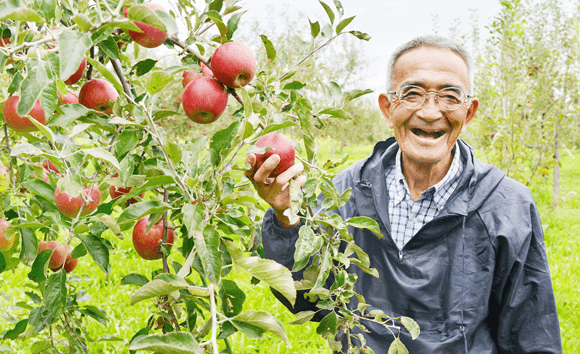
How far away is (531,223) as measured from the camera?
5.57ft

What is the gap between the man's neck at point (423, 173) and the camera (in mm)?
1880

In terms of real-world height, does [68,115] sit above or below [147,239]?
above

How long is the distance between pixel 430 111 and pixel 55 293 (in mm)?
1402

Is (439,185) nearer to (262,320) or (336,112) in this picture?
(336,112)

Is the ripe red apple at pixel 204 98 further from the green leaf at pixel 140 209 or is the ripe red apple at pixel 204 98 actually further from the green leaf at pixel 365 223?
the green leaf at pixel 365 223

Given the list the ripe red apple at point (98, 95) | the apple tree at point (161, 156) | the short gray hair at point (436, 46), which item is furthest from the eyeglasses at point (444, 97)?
the ripe red apple at point (98, 95)

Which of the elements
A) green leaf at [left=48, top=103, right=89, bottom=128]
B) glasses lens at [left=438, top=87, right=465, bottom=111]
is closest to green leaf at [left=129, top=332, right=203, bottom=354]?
green leaf at [left=48, top=103, right=89, bottom=128]

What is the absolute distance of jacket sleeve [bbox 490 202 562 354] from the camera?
1651 millimetres

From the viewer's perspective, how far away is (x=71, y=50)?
559 mm

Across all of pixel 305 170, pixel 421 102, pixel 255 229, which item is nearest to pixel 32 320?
pixel 255 229

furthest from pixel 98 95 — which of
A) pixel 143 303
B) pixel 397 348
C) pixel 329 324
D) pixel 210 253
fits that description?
pixel 143 303

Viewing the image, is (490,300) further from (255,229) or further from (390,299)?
(255,229)

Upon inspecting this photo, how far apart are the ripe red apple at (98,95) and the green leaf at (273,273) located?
0.50 meters

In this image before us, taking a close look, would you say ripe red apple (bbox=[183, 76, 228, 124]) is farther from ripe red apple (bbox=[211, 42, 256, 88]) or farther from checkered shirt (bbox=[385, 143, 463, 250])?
checkered shirt (bbox=[385, 143, 463, 250])
